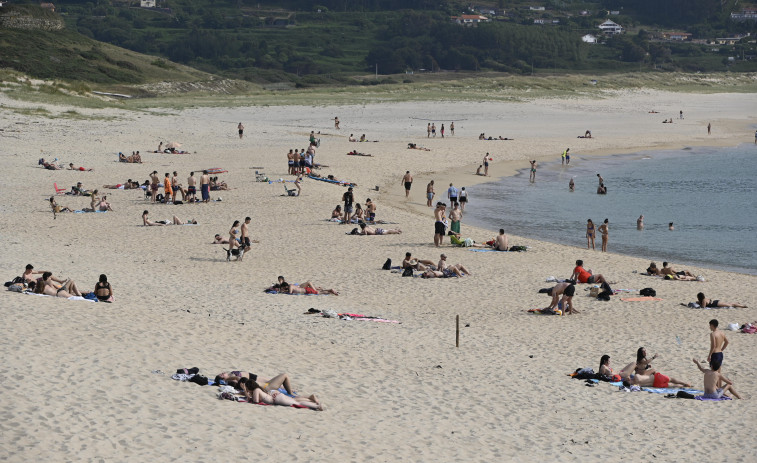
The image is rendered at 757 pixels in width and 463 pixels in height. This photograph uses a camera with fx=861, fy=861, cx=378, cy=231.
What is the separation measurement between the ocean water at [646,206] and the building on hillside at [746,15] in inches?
5989

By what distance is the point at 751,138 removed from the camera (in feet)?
208

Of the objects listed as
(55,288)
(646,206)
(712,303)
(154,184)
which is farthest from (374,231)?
(646,206)

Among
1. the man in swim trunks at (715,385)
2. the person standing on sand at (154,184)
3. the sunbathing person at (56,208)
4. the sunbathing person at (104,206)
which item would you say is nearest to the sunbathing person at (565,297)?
the man in swim trunks at (715,385)

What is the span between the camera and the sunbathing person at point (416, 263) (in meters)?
20.6

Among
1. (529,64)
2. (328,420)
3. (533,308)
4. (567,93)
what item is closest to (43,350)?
(328,420)

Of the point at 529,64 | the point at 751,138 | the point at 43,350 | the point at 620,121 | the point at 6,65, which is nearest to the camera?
the point at 43,350

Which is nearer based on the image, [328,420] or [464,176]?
[328,420]

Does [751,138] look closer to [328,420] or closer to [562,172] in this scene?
[562,172]

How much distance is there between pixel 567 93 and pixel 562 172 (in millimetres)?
50777

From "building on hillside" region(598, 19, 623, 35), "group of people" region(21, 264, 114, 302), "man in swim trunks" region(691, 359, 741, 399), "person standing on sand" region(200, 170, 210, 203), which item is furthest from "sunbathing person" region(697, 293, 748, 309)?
"building on hillside" region(598, 19, 623, 35)

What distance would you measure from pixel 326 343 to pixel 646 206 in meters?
23.8

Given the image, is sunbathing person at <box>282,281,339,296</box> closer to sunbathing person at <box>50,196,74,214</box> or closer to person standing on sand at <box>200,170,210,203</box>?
sunbathing person at <box>50,196,74,214</box>

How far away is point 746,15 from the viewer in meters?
190

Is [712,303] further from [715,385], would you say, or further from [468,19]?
[468,19]
